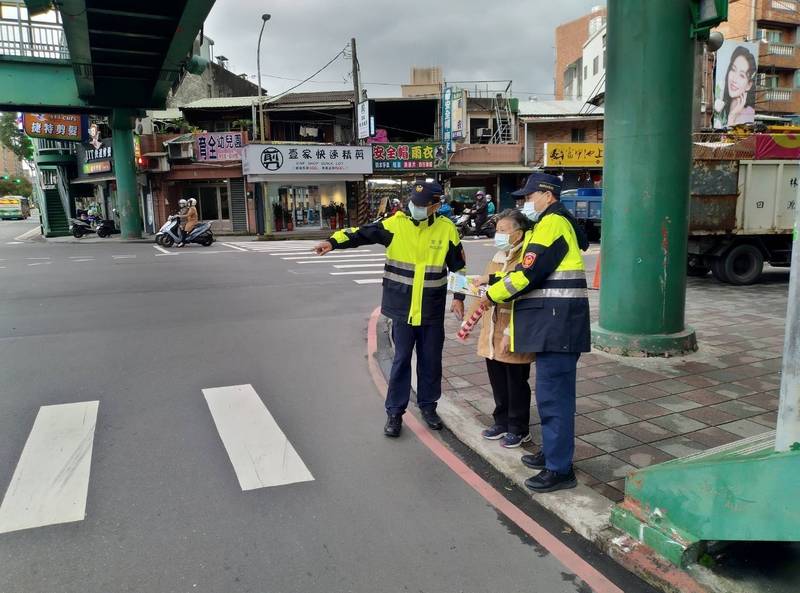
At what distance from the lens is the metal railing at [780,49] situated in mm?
32656

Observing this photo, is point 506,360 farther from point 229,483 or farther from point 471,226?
point 471,226

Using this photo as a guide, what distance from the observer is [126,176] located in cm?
2498

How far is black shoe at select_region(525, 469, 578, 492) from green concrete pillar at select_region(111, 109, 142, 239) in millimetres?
24599

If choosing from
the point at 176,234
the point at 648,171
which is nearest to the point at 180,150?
the point at 176,234

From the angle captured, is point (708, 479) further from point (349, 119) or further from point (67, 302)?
point (349, 119)

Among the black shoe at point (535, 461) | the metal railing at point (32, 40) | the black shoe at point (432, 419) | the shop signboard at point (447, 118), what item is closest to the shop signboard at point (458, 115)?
the shop signboard at point (447, 118)

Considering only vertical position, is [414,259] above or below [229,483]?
above

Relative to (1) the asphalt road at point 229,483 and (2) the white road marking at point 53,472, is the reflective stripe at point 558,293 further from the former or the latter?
(2) the white road marking at point 53,472

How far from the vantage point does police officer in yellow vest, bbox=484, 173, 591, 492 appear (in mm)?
3516

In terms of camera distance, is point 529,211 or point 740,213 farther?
point 740,213

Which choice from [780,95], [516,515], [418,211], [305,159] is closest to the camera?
[516,515]

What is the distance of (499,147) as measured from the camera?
100 feet

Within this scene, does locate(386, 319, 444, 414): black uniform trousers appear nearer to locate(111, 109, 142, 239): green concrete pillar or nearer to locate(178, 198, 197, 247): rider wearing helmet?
locate(178, 198, 197, 247): rider wearing helmet

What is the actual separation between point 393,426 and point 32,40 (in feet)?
75.6
